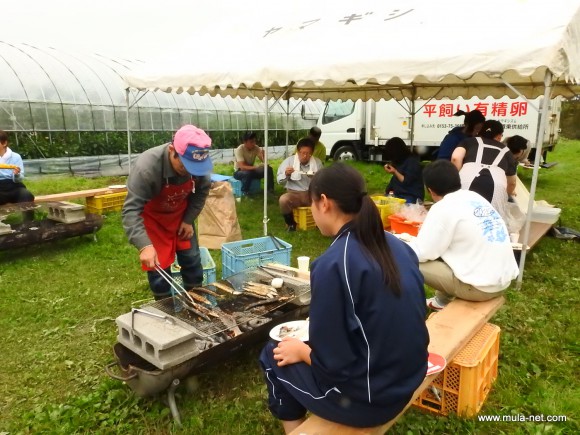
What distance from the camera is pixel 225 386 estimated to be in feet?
9.66

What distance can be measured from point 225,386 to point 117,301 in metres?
1.87

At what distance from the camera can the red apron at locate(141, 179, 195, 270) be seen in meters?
3.31

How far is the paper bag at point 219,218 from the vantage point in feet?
18.8

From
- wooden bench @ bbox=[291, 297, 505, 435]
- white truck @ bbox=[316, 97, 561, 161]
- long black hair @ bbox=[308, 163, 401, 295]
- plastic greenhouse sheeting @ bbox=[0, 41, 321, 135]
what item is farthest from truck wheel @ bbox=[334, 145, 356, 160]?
long black hair @ bbox=[308, 163, 401, 295]

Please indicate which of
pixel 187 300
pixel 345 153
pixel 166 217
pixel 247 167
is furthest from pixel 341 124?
pixel 187 300

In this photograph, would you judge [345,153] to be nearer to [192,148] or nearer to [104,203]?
[104,203]

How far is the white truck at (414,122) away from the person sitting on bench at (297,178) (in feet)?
17.1

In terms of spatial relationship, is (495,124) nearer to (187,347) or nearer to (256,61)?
(256,61)

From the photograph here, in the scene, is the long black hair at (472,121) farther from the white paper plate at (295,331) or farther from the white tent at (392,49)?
the white paper plate at (295,331)

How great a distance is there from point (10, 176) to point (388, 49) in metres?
5.42

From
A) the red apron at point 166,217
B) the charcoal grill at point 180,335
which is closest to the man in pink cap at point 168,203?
Answer: the red apron at point 166,217

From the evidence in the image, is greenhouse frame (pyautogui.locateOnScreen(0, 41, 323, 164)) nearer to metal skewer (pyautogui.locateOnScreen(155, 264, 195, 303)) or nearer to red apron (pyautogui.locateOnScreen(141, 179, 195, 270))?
red apron (pyautogui.locateOnScreen(141, 179, 195, 270))

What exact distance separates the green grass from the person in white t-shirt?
0.63 m

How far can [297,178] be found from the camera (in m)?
6.76
